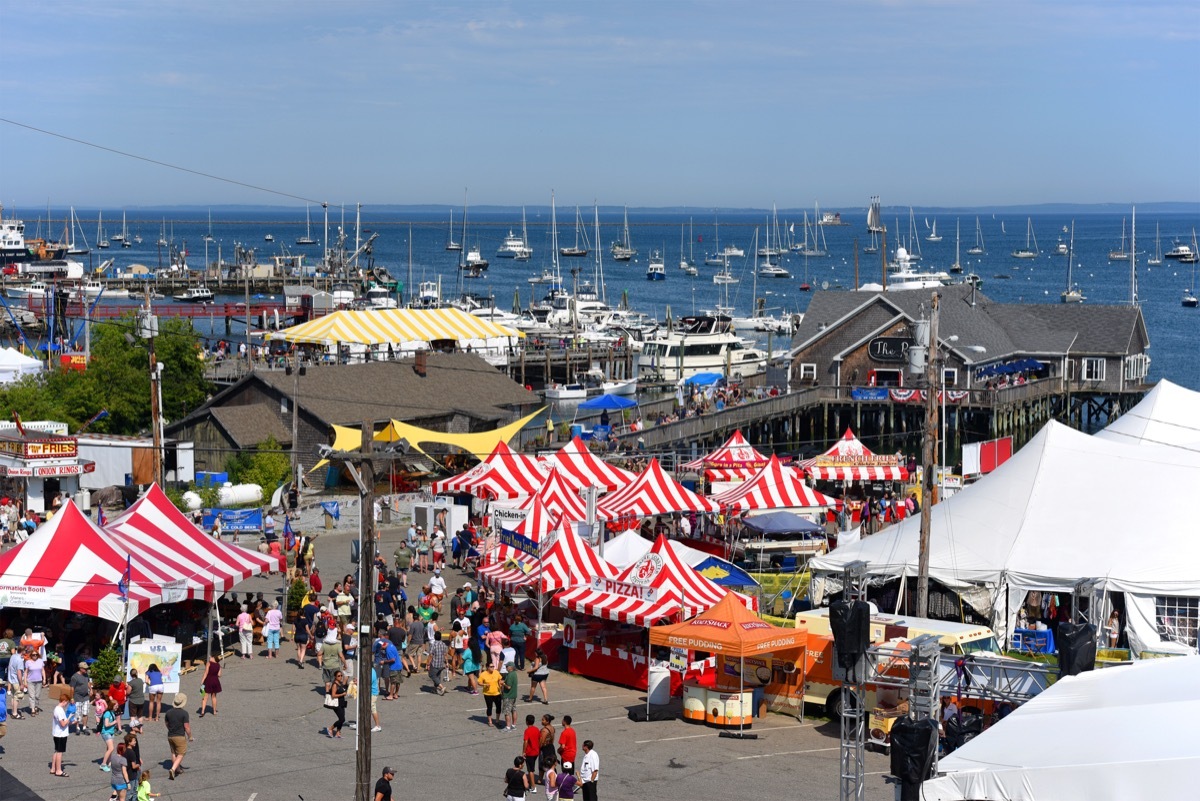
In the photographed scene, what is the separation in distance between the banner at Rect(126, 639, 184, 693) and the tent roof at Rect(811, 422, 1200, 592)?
35.0 ft

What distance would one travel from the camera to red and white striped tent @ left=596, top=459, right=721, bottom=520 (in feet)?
102

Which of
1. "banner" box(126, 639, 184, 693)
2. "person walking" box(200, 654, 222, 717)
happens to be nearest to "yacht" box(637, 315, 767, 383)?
"banner" box(126, 639, 184, 693)

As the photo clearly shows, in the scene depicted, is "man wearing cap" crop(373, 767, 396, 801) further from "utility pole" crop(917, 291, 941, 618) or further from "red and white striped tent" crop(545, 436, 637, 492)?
"red and white striped tent" crop(545, 436, 637, 492)

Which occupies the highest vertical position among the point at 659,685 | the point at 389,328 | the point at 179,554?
the point at 389,328

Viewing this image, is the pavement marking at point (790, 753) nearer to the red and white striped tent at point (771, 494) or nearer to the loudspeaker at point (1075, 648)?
the loudspeaker at point (1075, 648)

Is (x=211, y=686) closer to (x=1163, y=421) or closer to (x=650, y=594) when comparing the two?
(x=650, y=594)

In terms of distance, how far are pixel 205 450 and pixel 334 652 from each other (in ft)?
69.2

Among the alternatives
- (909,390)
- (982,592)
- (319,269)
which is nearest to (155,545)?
(982,592)

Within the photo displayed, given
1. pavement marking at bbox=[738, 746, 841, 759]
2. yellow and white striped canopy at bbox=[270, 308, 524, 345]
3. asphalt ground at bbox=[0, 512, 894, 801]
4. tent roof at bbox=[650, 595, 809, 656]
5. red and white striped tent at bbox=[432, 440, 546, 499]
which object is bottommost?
pavement marking at bbox=[738, 746, 841, 759]

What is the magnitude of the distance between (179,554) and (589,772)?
34.0 feet

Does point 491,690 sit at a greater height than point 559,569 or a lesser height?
lesser

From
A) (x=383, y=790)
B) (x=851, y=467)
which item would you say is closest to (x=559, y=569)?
(x=383, y=790)

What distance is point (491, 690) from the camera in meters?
20.8

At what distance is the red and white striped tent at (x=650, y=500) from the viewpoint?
31.0 metres
